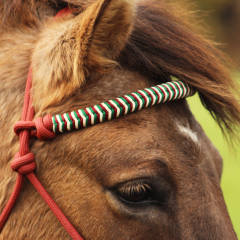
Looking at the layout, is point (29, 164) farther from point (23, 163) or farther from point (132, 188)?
point (132, 188)

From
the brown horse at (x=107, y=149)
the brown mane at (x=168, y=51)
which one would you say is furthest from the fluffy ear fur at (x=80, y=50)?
the brown mane at (x=168, y=51)

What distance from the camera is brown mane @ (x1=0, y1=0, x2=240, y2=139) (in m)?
1.22

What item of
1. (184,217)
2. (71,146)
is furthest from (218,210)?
(71,146)

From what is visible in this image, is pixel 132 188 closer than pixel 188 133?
Yes

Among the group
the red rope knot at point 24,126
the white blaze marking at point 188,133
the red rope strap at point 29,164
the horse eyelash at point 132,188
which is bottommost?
the white blaze marking at point 188,133

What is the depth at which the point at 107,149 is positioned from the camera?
101cm

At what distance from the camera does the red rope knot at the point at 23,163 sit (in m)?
1.00

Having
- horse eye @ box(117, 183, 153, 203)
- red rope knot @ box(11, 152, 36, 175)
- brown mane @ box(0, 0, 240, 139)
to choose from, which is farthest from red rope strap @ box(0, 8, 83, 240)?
brown mane @ box(0, 0, 240, 139)

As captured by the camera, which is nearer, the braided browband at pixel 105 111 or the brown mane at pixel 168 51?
A: the braided browband at pixel 105 111

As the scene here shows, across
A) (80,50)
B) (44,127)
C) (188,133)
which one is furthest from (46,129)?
(188,133)

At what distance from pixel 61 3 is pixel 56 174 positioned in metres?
0.84

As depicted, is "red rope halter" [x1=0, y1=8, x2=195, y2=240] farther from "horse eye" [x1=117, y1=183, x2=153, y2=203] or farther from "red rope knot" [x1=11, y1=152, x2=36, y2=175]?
"horse eye" [x1=117, y1=183, x2=153, y2=203]

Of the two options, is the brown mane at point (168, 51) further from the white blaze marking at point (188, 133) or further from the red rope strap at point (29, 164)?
the red rope strap at point (29, 164)

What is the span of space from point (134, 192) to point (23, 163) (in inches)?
16.7
